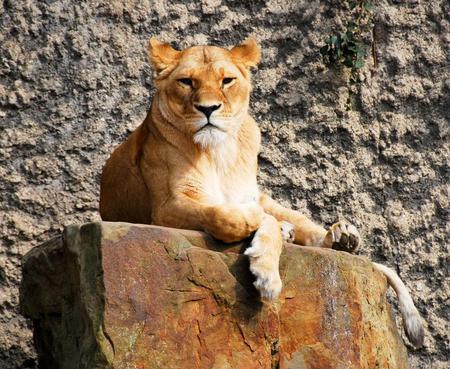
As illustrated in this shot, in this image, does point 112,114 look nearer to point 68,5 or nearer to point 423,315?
point 68,5

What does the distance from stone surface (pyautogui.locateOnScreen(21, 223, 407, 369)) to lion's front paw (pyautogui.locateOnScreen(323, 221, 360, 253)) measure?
315 mm

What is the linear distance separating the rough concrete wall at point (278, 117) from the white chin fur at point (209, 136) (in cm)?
147

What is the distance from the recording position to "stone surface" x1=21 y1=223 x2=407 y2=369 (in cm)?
436

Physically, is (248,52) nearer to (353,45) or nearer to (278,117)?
(278,117)

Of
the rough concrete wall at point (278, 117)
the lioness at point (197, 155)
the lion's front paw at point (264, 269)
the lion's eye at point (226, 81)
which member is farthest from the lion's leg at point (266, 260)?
the rough concrete wall at point (278, 117)

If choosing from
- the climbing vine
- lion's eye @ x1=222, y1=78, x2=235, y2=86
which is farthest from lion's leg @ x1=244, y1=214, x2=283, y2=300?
the climbing vine

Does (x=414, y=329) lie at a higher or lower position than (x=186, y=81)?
lower

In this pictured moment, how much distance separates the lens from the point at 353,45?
6.84 meters

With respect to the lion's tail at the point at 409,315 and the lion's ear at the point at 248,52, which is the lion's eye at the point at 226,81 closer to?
the lion's ear at the point at 248,52

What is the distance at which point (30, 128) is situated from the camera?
21.1 feet

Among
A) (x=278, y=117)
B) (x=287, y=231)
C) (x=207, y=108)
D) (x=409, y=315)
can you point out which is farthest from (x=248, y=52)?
(x=409, y=315)

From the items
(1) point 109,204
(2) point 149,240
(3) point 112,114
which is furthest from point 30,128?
(2) point 149,240

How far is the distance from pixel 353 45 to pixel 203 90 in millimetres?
1974

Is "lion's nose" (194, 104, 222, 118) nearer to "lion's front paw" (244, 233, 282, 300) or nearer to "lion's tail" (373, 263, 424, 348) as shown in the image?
"lion's front paw" (244, 233, 282, 300)
